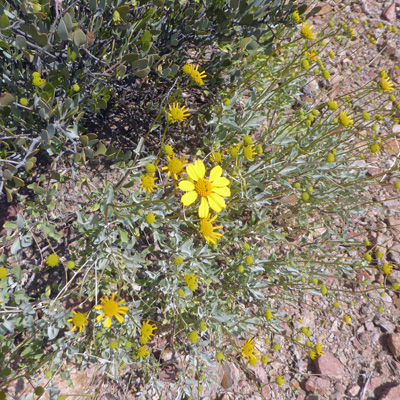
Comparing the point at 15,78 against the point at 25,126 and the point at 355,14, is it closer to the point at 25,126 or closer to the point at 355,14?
the point at 25,126

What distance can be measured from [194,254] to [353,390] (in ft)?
6.31

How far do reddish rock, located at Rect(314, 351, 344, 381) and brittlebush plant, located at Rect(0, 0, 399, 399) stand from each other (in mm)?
135

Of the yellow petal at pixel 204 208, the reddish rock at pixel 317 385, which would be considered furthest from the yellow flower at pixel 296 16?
the reddish rock at pixel 317 385

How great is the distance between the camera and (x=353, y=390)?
9.34 feet

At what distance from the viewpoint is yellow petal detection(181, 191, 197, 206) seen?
71.1 inches

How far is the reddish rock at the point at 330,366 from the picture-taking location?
2.85 m

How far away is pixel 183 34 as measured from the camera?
106 inches

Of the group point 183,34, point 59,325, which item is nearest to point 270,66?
point 183,34

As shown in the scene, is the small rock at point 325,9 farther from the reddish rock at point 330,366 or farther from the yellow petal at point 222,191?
the reddish rock at point 330,366

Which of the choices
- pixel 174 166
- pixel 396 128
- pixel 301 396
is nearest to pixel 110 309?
pixel 174 166

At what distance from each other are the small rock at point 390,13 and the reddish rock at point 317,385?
498 centimetres

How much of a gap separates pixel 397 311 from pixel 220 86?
2.88 m

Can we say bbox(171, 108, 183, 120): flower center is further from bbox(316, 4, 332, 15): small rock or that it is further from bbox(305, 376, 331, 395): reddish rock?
bbox(316, 4, 332, 15): small rock

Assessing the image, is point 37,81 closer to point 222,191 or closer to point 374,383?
point 222,191
